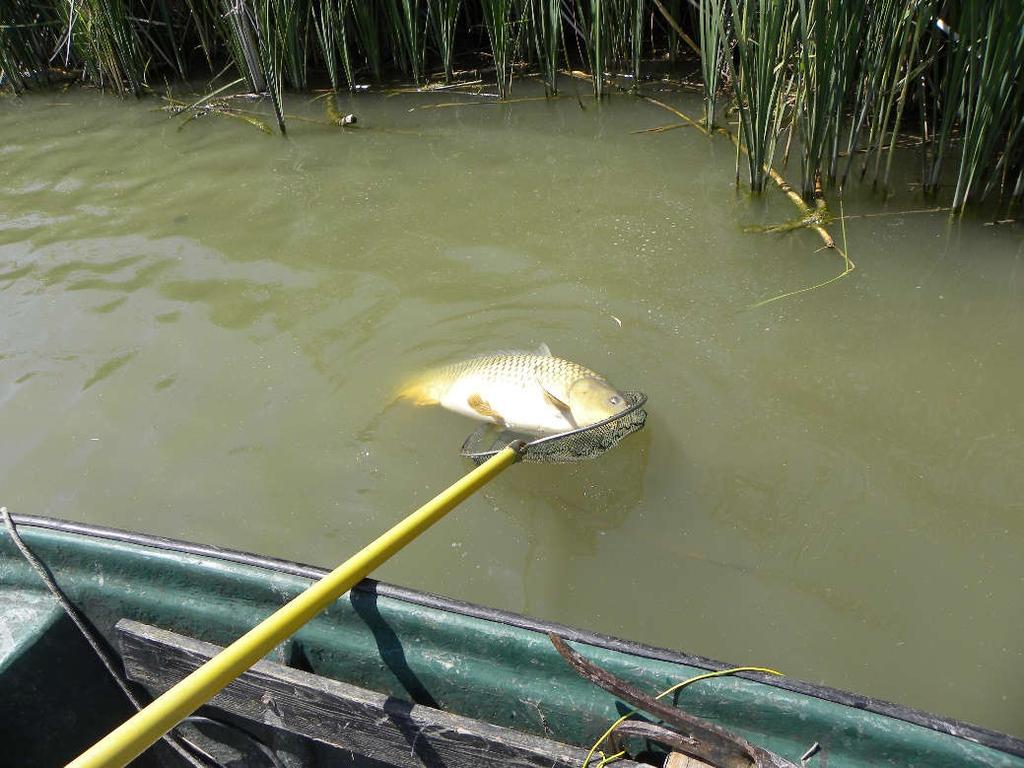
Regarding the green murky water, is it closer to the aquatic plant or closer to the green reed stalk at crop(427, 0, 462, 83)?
the aquatic plant

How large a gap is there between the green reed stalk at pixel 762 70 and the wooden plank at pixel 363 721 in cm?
349

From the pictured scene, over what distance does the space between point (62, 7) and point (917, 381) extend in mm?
7586

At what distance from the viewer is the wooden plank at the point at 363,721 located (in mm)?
1745

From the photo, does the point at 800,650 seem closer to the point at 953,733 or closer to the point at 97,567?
the point at 953,733

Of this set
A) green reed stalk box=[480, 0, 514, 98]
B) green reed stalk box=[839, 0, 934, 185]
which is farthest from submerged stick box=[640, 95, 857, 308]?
green reed stalk box=[480, 0, 514, 98]

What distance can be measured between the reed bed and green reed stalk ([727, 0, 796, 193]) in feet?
0.04

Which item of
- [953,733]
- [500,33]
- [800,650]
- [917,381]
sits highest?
[500,33]

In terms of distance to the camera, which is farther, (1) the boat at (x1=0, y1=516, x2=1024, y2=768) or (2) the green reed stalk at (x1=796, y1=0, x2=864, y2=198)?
(2) the green reed stalk at (x1=796, y1=0, x2=864, y2=198)

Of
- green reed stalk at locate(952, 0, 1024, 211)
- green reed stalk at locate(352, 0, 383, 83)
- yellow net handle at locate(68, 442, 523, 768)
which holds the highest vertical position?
green reed stalk at locate(352, 0, 383, 83)

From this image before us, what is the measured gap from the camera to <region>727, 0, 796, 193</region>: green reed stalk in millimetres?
4016

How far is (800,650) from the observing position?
7.96ft

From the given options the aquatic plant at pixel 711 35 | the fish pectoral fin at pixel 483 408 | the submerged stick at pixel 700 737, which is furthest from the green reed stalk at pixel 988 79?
the submerged stick at pixel 700 737

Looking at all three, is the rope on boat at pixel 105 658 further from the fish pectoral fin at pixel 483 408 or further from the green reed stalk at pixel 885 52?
the green reed stalk at pixel 885 52

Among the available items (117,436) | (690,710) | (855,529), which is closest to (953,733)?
(690,710)
